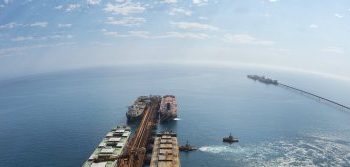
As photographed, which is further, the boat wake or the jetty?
the boat wake

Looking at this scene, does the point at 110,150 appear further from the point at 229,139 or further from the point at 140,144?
the point at 229,139

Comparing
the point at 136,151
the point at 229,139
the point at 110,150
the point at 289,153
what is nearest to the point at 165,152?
the point at 136,151

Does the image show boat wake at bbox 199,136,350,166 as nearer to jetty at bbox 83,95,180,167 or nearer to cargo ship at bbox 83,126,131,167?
jetty at bbox 83,95,180,167

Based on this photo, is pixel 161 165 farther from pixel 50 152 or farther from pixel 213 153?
pixel 50 152

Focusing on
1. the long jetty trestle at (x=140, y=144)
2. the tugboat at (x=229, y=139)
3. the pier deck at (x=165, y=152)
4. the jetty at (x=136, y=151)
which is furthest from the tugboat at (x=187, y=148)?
the tugboat at (x=229, y=139)

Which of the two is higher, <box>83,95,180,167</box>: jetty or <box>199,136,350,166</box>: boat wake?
<box>83,95,180,167</box>: jetty

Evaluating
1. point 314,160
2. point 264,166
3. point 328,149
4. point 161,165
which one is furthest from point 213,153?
point 328,149

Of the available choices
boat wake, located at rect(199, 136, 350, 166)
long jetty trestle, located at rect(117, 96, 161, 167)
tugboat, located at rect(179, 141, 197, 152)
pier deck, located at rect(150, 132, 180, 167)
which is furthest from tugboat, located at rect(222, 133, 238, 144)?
long jetty trestle, located at rect(117, 96, 161, 167)
